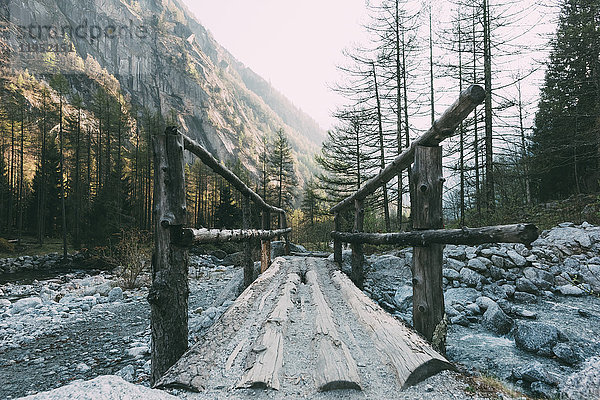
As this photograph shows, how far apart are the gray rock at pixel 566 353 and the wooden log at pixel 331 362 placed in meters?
2.05

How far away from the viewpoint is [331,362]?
→ 1371 mm

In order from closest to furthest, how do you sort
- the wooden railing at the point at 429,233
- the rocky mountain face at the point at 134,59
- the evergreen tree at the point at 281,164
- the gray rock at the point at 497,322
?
the wooden railing at the point at 429,233 < the gray rock at the point at 497,322 < the evergreen tree at the point at 281,164 < the rocky mountain face at the point at 134,59

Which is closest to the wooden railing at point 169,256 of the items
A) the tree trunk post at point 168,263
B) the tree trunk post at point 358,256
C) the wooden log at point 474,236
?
the tree trunk post at point 168,263

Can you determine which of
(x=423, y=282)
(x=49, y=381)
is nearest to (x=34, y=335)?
(x=49, y=381)

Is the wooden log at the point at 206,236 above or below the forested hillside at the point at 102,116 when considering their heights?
below

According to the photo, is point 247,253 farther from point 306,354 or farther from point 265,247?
point 306,354

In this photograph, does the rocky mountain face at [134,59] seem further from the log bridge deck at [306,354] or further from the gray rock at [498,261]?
the log bridge deck at [306,354]

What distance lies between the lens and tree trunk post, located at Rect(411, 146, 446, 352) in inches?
73.8

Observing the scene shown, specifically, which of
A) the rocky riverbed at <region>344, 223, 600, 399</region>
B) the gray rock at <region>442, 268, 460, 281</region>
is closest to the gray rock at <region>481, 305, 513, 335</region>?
the rocky riverbed at <region>344, 223, 600, 399</region>

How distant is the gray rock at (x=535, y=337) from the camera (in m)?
2.42

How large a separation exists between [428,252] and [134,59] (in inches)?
5124

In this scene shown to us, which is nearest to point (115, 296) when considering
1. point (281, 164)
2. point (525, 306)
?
point (525, 306)

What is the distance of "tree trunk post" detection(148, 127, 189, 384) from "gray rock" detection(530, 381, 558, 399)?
233 cm

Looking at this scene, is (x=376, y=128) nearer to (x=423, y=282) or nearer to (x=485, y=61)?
(x=485, y=61)
